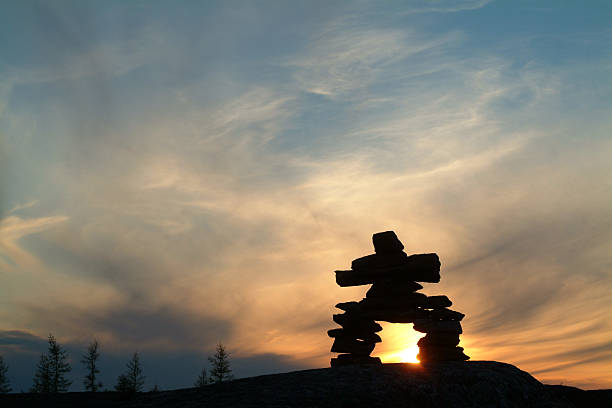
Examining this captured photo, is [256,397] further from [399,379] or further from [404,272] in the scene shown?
[404,272]

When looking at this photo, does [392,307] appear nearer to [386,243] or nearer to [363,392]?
[386,243]

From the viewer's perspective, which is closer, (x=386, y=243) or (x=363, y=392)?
(x=363, y=392)

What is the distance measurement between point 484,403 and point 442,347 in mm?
3991

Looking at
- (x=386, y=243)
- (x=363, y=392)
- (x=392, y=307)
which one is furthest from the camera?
(x=386, y=243)

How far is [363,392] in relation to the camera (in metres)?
11.1

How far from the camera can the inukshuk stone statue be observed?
15969mm

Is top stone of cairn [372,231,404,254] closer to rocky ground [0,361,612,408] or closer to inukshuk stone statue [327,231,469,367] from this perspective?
inukshuk stone statue [327,231,469,367]

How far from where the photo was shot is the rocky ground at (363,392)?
10789 millimetres

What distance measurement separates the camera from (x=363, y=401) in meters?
10.7

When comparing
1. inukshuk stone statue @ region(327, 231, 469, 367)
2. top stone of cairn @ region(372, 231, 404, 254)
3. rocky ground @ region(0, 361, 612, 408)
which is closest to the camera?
rocky ground @ region(0, 361, 612, 408)

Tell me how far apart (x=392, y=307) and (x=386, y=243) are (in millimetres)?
2359

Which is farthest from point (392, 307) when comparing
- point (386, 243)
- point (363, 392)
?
point (363, 392)

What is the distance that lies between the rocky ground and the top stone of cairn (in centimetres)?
478

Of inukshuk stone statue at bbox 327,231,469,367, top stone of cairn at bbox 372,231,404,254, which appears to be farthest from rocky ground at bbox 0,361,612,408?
top stone of cairn at bbox 372,231,404,254
